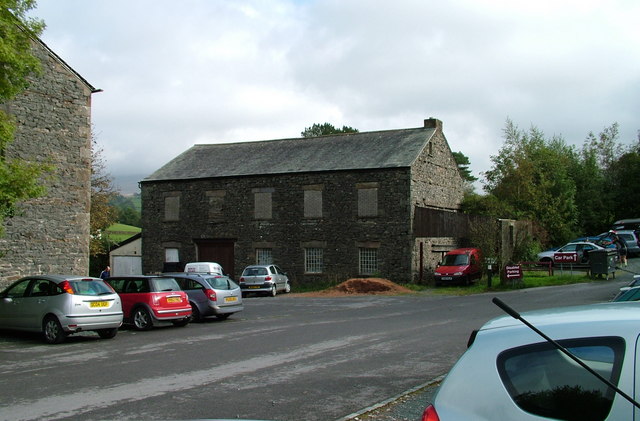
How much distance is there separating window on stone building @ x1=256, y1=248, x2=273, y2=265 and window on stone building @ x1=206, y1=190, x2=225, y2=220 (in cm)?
338

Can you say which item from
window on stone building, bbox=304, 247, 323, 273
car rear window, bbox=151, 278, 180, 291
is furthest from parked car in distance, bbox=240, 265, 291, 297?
car rear window, bbox=151, 278, 180, 291

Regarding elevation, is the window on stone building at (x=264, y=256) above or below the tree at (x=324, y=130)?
below

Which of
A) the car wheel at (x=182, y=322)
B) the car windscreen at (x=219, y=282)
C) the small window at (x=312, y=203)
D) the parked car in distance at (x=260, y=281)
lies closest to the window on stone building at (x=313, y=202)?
the small window at (x=312, y=203)

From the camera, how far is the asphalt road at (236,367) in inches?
316

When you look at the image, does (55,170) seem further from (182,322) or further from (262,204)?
(262,204)

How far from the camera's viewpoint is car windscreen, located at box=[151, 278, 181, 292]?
18.0m

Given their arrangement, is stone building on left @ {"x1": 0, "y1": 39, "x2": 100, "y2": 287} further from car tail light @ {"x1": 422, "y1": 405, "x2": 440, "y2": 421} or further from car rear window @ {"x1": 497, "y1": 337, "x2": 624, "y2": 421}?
car rear window @ {"x1": 497, "y1": 337, "x2": 624, "y2": 421}

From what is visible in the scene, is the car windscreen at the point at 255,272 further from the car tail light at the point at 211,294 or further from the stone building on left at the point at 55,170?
the car tail light at the point at 211,294

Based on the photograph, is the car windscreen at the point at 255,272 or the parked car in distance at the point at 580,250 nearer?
the car windscreen at the point at 255,272

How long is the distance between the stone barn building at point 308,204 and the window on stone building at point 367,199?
6cm

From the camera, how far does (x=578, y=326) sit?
3146mm

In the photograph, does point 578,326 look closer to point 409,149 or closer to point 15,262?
point 15,262

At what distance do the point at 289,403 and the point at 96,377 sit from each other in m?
3.85

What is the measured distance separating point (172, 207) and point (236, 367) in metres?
31.1
